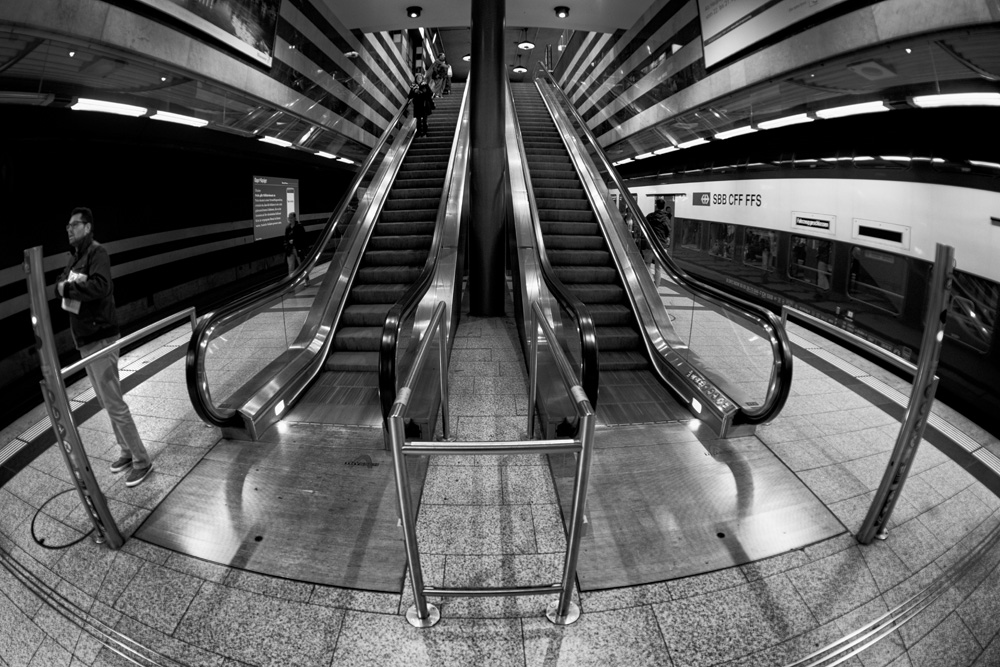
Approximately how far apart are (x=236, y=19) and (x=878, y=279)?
9890mm

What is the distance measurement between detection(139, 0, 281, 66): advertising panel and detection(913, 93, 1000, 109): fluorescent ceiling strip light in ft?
27.7

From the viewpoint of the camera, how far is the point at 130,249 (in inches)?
260

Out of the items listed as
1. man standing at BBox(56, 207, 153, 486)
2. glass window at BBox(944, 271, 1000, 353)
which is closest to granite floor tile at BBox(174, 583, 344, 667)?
man standing at BBox(56, 207, 153, 486)

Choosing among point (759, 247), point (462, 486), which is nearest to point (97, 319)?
point (462, 486)

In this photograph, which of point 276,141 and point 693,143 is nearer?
point 276,141

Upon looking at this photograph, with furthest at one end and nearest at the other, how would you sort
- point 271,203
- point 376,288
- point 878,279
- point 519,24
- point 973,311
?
1. point 519,24
2. point 271,203
3. point 878,279
4. point 376,288
5. point 973,311

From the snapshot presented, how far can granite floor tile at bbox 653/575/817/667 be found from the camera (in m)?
1.95

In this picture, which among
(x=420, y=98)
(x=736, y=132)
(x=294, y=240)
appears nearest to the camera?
(x=294, y=240)

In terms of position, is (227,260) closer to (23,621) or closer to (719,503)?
(23,621)

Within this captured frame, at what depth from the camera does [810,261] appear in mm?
7410

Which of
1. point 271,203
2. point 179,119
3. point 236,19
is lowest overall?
point 271,203

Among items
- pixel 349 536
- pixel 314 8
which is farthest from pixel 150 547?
pixel 314 8

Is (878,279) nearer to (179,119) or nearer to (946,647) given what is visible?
(946,647)

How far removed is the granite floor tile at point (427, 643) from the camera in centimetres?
189
